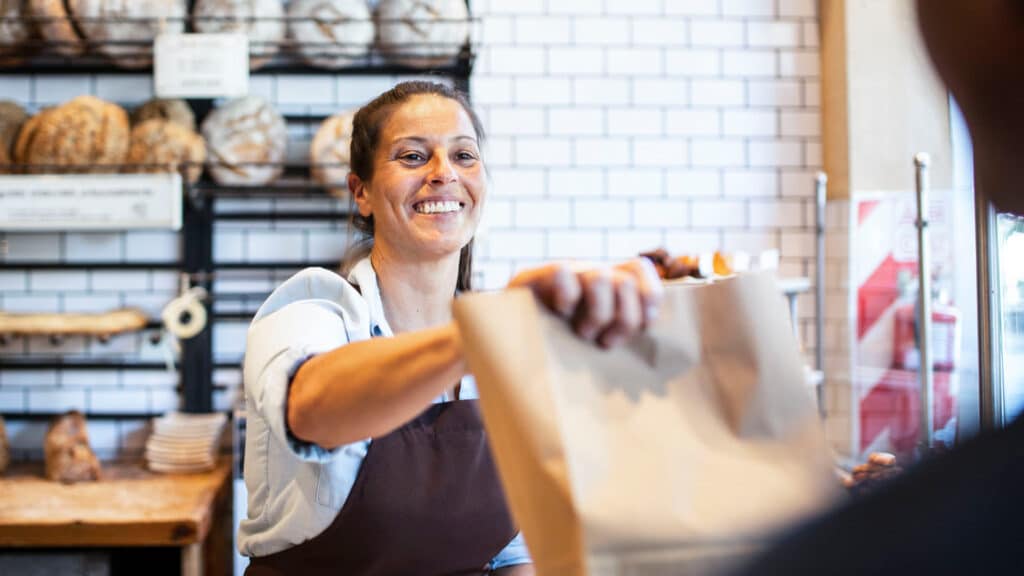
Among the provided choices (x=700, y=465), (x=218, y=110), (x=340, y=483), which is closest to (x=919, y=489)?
(x=700, y=465)

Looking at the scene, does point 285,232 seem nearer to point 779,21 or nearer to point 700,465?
point 779,21

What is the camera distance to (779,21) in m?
3.25

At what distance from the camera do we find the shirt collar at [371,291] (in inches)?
53.1

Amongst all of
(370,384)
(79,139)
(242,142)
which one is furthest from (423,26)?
(370,384)

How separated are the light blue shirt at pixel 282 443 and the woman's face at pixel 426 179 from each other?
110mm

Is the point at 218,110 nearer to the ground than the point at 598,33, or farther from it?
nearer to the ground

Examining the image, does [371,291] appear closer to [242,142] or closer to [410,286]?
[410,286]

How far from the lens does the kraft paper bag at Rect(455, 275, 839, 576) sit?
0.52m

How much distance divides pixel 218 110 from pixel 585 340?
2.49 metres

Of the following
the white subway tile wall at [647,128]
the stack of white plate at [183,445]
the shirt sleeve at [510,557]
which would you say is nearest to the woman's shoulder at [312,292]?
the shirt sleeve at [510,557]

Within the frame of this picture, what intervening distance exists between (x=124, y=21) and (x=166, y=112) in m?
0.32

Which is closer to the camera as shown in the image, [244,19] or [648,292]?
[648,292]

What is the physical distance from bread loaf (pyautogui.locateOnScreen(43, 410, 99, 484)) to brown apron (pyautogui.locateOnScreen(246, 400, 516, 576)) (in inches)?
65.2

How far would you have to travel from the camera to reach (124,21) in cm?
274
